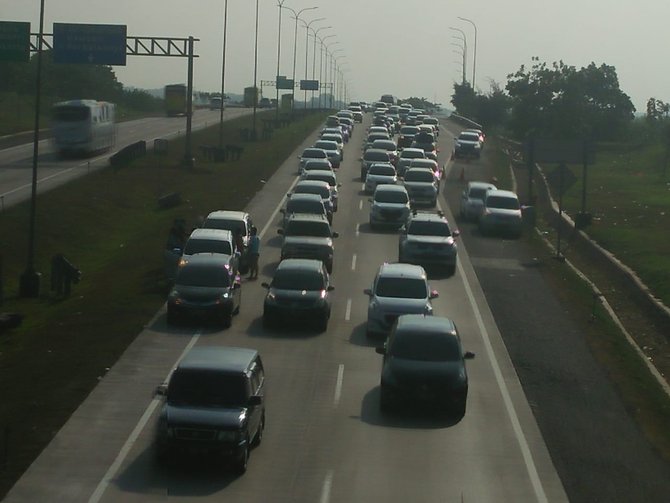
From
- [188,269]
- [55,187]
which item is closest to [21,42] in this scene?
[55,187]

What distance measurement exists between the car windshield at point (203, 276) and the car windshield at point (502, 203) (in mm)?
19844

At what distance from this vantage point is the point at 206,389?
695 inches

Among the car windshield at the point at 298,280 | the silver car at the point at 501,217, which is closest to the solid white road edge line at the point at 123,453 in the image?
the car windshield at the point at 298,280

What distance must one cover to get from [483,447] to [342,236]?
26.0 metres

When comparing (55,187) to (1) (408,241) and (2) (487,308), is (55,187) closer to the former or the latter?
(1) (408,241)

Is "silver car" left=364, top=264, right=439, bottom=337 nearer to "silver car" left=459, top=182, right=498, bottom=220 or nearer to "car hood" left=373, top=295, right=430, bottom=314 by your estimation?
"car hood" left=373, top=295, right=430, bottom=314

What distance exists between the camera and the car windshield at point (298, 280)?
95.4ft

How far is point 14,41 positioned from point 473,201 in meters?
19.6

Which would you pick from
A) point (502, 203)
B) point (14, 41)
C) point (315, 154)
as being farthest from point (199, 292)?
point (315, 154)

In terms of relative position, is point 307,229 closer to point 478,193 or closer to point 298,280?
point 298,280

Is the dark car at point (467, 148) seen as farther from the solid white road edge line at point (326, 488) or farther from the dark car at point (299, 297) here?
the solid white road edge line at point (326, 488)

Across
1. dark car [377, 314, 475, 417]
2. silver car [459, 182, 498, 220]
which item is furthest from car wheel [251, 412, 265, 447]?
silver car [459, 182, 498, 220]

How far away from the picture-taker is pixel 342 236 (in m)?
45.4

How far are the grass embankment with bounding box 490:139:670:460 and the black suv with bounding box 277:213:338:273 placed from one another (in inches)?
263
